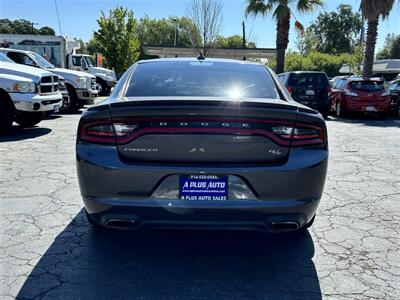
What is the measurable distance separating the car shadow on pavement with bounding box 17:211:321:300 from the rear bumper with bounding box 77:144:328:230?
1.45 feet

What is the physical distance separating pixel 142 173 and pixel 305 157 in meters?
1.16

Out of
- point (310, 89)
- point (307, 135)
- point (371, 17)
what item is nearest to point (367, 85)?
point (310, 89)

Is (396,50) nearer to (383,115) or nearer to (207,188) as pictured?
(383,115)

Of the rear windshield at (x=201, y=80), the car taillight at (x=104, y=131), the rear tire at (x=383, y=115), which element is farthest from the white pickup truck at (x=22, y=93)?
the rear tire at (x=383, y=115)

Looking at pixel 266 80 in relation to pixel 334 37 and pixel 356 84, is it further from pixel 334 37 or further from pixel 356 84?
pixel 334 37

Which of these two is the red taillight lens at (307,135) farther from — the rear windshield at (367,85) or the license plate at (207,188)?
the rear windshield at (367,85)

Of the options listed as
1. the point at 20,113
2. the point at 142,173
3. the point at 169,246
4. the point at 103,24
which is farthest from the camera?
the point at 103,24

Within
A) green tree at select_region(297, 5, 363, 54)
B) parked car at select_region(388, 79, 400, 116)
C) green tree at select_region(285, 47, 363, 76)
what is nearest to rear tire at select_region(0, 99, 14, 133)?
parked car at select_region(388, 79, 400, 116)

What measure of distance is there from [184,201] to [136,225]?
39cm

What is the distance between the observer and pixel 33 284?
3.05 m

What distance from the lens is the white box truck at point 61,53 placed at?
2359 cm

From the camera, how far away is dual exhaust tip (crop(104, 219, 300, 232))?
3.05m

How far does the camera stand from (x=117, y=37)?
33.5 m

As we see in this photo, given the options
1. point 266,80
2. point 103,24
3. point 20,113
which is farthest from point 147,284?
point 103,24
